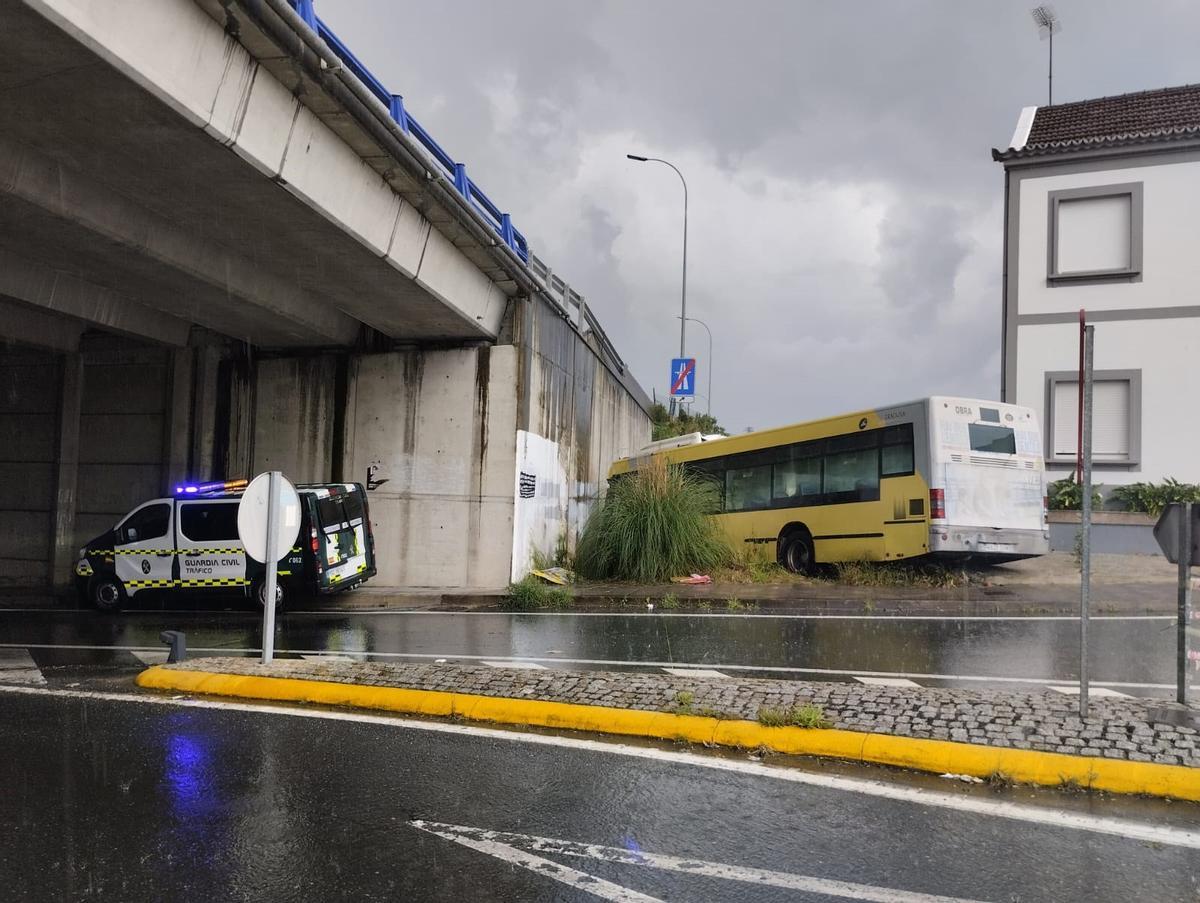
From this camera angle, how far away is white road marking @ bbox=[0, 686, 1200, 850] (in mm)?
4156

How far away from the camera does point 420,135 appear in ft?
39.6

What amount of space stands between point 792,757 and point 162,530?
12900 millimetres

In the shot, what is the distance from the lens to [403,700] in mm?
6738

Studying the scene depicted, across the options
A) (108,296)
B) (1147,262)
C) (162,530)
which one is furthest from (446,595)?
(1147,262)

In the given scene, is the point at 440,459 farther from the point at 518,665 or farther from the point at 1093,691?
the point at 1093,691

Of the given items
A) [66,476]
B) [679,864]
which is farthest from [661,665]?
[66,476]

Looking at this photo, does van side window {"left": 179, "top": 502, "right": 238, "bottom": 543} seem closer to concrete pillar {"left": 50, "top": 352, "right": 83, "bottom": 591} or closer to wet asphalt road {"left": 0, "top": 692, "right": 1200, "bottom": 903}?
concrete pillar {"left": 50, "top": 352, "right": 83, "bottom": 591}

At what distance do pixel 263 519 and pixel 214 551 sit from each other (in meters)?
7.06

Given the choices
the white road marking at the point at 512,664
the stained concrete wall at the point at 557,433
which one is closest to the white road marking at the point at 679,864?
the white road marking at the point at 512,664

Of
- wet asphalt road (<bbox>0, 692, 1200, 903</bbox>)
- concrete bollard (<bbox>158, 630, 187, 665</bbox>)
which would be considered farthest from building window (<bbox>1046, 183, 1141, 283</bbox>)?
concrete bollard (<bbox>158, 630, 187, 665</bbox>)

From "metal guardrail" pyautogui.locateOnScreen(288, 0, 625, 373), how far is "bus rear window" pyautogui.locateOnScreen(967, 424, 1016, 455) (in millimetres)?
8129

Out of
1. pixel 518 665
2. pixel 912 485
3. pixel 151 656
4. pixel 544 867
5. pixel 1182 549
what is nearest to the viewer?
pixel 544 867

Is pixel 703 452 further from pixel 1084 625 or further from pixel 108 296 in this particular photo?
pixel 1084 625

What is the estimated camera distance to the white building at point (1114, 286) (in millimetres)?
18797
